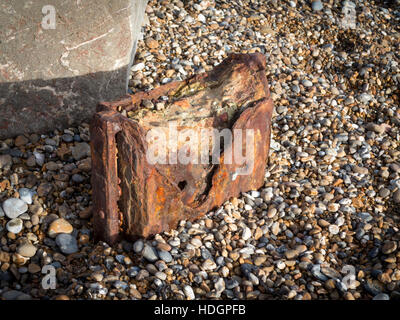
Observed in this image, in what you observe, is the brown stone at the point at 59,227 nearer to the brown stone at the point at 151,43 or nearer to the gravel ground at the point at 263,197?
the gravel ground at the point at 263,197

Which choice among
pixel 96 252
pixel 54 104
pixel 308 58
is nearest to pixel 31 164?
pixel 54 104

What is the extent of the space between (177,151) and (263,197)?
679mm

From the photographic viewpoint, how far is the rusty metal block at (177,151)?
214 cm

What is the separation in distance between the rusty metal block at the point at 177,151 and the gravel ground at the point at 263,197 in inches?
4.5

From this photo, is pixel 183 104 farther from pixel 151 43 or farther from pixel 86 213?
pixel 151 43

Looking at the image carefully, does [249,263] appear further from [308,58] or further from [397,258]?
[308,58]

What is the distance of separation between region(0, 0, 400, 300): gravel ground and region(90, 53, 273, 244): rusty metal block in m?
0.11

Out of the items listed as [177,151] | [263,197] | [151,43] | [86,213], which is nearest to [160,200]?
[177,151]

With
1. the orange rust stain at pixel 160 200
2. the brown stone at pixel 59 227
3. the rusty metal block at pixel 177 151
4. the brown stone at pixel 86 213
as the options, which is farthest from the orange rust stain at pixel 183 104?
the brown stone at pixel 59 227

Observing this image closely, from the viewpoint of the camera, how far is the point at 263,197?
2.73 metres

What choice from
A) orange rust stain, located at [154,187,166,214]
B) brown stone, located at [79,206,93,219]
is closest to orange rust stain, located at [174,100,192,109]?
orange rust stain, located at [154,187,166,214]

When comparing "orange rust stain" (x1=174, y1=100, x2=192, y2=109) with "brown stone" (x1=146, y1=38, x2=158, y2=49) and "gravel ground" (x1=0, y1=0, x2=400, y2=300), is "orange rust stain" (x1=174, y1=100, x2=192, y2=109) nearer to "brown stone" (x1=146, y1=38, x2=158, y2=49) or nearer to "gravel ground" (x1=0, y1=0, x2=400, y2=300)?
"gravel ground" (x1=0, y1=0, x2=400, y2=300)

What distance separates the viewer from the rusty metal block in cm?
214

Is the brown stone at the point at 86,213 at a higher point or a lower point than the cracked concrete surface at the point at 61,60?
lower
